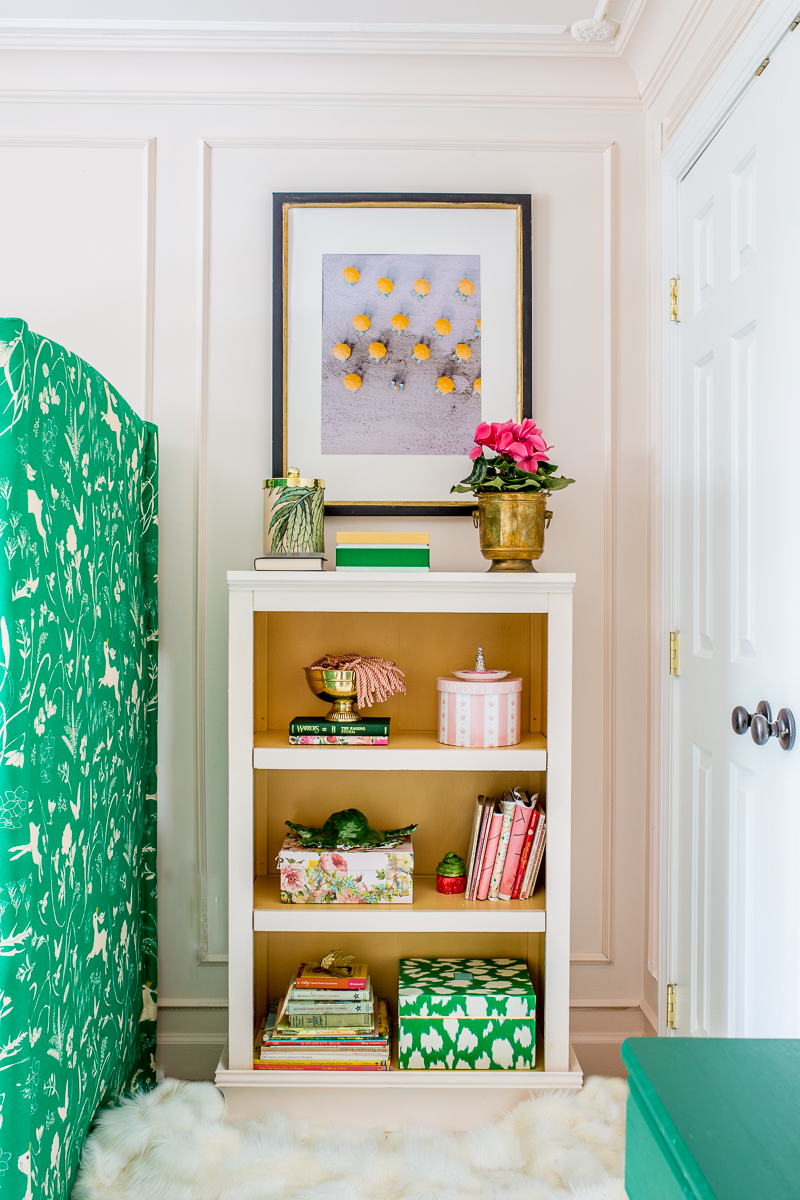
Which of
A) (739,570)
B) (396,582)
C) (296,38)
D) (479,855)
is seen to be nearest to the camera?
(739,570)

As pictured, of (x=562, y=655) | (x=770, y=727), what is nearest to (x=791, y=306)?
(x=770, y=727)

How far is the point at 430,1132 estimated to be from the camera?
1631mm

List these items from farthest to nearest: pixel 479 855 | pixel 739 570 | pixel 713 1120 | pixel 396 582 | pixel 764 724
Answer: pixel 479 855 < pixel 396 582 < pixel 739 570 < pixel 764 724 < pixel 713 1120

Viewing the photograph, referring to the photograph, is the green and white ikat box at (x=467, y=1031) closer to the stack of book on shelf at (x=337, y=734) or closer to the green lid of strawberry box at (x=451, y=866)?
the green lid of strawberry box at (x=451, y=866)

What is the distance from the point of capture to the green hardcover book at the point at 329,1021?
171 cm

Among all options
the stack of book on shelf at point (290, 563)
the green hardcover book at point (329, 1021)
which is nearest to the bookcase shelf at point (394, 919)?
the green hardcover book at point (329, 1021)

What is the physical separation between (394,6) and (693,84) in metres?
0.71

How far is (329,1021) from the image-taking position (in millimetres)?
1721

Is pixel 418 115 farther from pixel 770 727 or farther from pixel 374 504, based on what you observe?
pixel 770 727

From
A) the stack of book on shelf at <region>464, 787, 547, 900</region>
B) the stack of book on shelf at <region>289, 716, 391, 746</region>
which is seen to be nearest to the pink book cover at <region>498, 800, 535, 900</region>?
the stack of book on shelf at <region>464, 787, 547, 900</region>

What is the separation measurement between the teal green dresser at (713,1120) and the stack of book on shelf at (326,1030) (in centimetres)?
143

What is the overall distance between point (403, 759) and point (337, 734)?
0.16 m

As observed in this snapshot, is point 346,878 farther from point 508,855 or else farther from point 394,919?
point 508,855

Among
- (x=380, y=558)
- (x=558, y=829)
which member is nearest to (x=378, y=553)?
(x=380, y=558)
